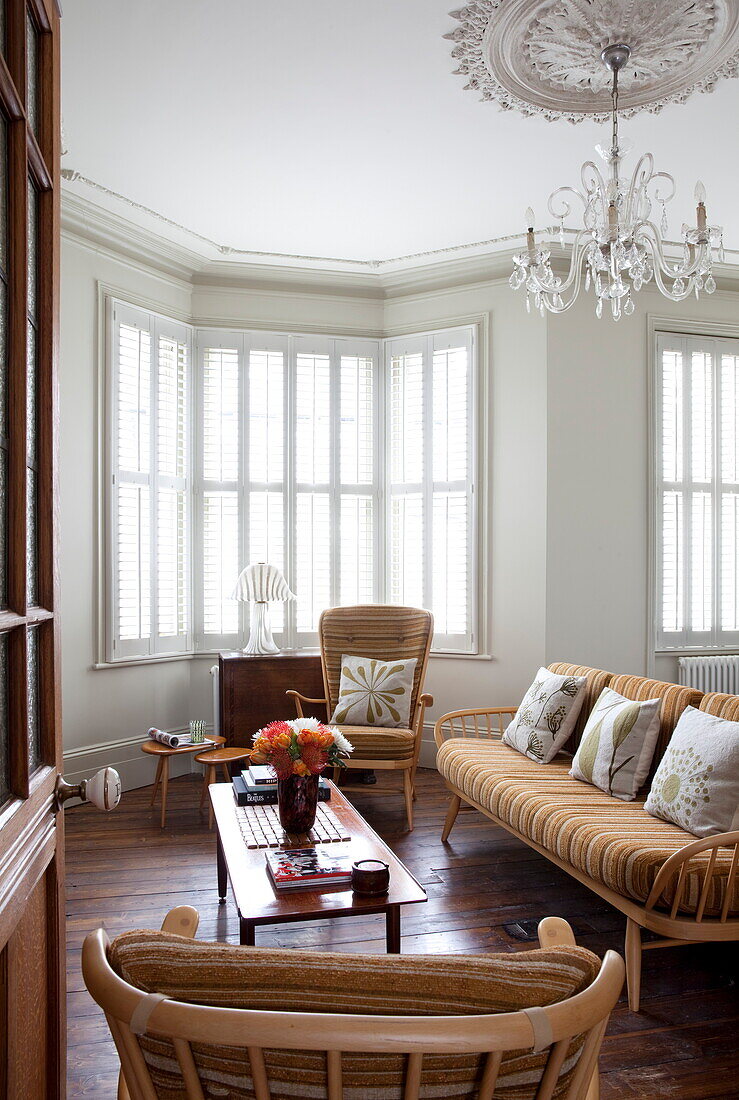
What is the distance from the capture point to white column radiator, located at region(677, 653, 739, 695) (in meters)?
5.46

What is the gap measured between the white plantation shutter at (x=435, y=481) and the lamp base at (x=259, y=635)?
0.91 m

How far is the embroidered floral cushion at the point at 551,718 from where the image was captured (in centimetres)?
392

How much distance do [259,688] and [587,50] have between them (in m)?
3.60

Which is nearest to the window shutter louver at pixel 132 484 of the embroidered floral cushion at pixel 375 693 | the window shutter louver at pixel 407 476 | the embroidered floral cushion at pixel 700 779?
the embroidered floral cushion at pixel 375 693

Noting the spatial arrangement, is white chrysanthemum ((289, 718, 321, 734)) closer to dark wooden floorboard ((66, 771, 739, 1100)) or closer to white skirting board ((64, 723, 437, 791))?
dark wooden floorboard ((66, 771, 739, 1100))

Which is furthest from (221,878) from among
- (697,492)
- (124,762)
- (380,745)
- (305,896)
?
(697,492)

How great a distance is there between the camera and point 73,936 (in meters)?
3.04

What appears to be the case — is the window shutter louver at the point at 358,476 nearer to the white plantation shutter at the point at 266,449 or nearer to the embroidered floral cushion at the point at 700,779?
the white plantation shutter at the point at 266,449

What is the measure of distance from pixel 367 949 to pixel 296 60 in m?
3.31

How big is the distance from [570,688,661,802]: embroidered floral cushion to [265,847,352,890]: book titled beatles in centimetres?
123

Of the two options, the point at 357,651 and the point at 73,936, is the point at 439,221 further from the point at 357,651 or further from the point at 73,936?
the point at 73,936

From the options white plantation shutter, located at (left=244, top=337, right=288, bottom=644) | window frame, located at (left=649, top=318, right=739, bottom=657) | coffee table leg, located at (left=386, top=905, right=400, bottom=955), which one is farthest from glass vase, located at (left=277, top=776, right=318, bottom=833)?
window frame, located at (left=649, top=318, right=739, bottom=657)

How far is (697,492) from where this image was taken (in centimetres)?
563

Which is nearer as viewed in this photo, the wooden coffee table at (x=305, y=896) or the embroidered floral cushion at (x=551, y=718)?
the wooden coffee table at (x=305, y=896)
